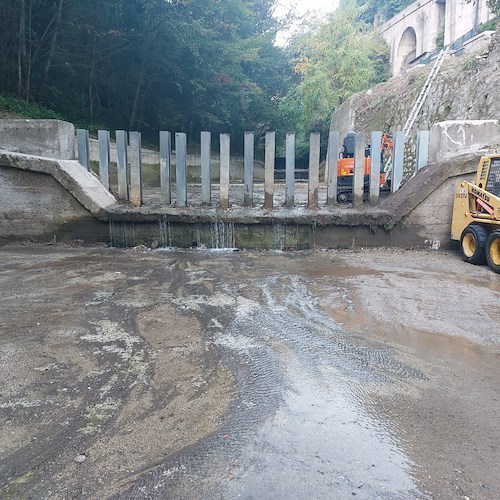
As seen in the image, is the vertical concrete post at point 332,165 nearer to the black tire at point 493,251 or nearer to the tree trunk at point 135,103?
the black tire at point 493,251

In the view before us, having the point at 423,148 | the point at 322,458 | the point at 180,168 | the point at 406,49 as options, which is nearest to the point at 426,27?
the point at 406,49

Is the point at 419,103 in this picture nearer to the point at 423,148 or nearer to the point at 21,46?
the point at 423,148

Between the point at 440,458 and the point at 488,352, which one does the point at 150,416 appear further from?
the point at 488,352

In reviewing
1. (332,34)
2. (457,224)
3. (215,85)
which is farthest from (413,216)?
(332,34)

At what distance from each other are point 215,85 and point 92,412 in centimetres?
2414

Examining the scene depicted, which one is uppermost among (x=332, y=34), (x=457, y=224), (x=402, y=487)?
(x=332, y=34)

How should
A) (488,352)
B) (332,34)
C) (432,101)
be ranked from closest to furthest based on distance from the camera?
(488,352) < (432,101) < (332,34)

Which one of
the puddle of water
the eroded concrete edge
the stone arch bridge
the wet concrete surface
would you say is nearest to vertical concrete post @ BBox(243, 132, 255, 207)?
the eroded concrete edge

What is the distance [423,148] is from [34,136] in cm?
789

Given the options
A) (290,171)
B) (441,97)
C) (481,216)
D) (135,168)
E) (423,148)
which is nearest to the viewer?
(481,216)

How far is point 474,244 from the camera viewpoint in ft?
25.2

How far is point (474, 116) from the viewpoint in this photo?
12617mm

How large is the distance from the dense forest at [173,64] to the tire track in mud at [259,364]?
12.9m

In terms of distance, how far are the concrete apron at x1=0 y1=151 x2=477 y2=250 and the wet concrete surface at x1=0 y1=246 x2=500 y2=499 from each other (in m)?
2.72
